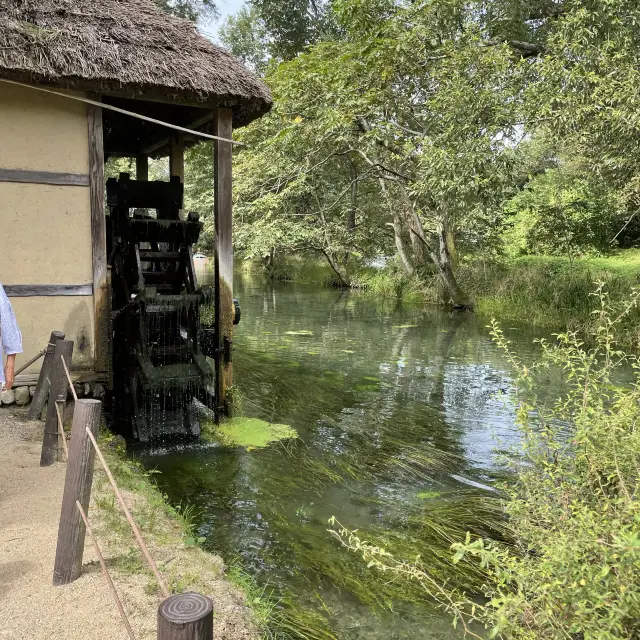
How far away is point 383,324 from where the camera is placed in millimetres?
15477

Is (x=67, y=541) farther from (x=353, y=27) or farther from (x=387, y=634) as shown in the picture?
(x=353, y=27)

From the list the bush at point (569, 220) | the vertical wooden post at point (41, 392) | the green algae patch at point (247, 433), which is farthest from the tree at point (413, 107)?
the vertical wooden post at point (41, 392)

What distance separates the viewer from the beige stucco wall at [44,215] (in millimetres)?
5676

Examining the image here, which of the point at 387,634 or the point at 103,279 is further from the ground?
the point at 103,279

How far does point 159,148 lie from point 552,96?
638 centimetres

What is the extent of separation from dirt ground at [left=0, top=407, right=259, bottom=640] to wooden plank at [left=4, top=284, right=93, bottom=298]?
2242 mm

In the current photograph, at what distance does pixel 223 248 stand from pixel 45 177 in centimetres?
207

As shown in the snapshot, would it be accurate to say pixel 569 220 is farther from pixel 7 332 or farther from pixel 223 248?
pixel 7 332

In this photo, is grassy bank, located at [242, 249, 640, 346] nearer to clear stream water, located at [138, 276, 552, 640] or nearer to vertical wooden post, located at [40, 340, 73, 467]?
clear stream water, located at [138, 276, 552, 640]

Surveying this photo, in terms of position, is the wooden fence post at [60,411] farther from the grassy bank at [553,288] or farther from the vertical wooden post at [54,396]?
the grassy bank at [553,288]

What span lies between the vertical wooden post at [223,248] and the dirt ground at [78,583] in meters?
3.05

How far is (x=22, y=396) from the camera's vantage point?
584 cm

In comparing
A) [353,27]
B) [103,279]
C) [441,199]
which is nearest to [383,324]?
[441,199]

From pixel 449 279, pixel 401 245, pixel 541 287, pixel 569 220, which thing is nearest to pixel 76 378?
pixel 541 287
